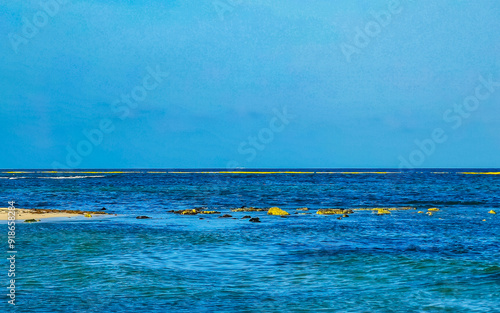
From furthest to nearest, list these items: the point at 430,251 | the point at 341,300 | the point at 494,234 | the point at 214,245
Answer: the point at 494,234 → the point at 214,245 → the point at 430,251 → the point at 341,300

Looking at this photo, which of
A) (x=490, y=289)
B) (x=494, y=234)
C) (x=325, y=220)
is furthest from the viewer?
(x=325, y=220)

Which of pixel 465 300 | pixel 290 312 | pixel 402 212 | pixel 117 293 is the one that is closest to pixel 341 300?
pixel 290 312

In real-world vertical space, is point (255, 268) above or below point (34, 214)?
below

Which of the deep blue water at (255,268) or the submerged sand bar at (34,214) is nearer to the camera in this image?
the deep blue water at (255,268)

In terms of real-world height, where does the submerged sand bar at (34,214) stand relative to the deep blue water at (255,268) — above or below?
above

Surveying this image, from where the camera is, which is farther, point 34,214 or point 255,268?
point 34,214

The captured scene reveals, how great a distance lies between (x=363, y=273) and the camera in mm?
18844

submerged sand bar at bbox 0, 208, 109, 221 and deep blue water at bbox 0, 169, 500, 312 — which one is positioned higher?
submerged sand bar at bbox 0, 208, 109, 221

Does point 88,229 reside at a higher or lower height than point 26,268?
higher

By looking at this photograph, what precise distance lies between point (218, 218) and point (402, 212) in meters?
17.0

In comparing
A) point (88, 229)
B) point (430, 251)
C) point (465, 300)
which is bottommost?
point (465, 300)

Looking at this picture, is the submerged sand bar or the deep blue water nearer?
the deep blue water

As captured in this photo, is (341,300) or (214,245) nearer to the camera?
(341,300)

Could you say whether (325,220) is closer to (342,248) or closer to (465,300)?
(342,248)
